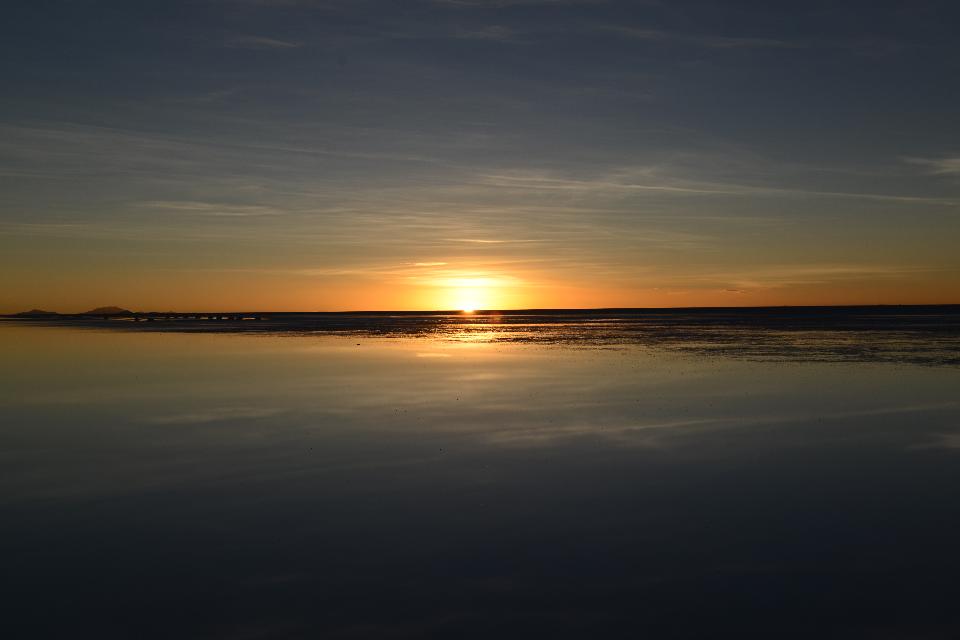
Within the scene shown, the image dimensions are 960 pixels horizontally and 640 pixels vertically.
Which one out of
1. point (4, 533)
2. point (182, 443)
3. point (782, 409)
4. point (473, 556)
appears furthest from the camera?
point (782, 409)

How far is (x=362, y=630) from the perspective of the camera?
306 inches

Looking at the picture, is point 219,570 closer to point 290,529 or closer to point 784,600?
point 290,529

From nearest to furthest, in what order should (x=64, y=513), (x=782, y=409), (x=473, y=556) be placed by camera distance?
1. (x=473, y=556)
2. (x=64, y=513)
3. (x=782, y=409)

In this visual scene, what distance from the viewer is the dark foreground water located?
26.8 feet

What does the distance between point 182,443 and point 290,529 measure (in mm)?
7863

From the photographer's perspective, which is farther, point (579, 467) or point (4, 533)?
point (579, 467)

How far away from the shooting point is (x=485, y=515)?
38.4ft

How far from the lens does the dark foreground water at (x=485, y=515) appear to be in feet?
26.8

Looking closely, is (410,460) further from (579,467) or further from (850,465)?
(850,465)

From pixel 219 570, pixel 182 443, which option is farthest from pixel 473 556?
pixel 182 443

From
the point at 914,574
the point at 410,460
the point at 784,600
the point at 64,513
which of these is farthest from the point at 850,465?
the point at 64,513

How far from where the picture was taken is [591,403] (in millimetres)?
23547

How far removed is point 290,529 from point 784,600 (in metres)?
6.60

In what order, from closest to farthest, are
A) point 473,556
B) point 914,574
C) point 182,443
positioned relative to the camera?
point 914,574, point 473,556, point 182,443
